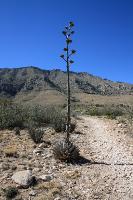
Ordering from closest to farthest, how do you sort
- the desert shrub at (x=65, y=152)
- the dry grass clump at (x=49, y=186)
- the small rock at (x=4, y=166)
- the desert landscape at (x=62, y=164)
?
the desert landscape at (x=62, y=164), the dry grass clump at (x=49, y=186), the small rock at (x=4, y=166), the desert shrub at (x=65, y=152)

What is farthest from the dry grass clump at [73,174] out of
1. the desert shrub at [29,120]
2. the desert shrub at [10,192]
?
the desert shrub at [29,120]

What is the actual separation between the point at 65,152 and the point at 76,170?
53.3 inches

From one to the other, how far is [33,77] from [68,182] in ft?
585

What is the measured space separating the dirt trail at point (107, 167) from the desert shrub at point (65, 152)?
2.58ft

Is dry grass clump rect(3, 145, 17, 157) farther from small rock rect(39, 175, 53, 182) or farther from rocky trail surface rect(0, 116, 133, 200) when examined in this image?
small rock rect(39, 175, 53, 182)

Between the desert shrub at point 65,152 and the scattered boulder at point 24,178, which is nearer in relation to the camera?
the scattered boulder at point 24,178

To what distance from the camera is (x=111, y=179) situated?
12703 millimetres

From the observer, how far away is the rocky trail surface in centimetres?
1159

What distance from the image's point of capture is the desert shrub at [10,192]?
11433 mm

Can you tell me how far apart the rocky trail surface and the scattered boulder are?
38 mm

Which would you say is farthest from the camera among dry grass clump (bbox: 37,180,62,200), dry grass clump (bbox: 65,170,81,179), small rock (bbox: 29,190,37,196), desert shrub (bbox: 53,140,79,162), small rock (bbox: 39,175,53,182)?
desert shrub (bbox: 53,140,79,162)

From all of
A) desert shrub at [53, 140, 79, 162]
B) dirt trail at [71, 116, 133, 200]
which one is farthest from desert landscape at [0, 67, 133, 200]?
desert shrub at [53, 140, 79, 162]

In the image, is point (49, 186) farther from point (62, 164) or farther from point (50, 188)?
point (62, 164)

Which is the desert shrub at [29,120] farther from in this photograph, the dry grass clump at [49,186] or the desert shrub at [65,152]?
the dry grass clump at [49,186]
